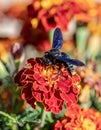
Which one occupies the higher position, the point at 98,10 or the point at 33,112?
the point at 98,10

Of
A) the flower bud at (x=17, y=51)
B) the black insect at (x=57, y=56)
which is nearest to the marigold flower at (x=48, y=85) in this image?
the black insect at (x=57, y=56)

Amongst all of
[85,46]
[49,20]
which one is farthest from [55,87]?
[85,46]

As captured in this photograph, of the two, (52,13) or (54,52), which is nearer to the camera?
(54,52)

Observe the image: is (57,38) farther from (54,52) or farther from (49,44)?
(49,44)

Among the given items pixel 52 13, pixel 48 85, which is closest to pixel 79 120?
pixel 48 85

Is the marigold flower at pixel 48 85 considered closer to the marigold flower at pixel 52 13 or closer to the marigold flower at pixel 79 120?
the marigold flower at pixel 79 120

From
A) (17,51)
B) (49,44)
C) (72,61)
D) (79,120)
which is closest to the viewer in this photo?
(72,61)

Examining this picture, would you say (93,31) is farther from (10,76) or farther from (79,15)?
(10,76)
